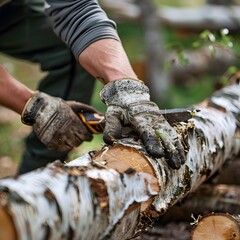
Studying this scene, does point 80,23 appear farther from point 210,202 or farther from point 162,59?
point 162,59

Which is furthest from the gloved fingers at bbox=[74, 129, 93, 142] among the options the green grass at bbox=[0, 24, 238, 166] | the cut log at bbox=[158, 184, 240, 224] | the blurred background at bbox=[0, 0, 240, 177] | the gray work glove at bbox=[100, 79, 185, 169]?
the blurred background at bbox=[0, 0, 240, 177]

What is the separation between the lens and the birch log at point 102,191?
240cm

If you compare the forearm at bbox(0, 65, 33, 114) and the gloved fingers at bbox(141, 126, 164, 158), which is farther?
the forearm at bbox(0, 65, 33, 114)

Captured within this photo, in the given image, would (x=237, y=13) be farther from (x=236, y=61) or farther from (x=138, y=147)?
(x=138, y=147)

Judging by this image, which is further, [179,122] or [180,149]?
[179,122]

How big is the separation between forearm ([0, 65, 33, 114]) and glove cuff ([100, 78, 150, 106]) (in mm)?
633

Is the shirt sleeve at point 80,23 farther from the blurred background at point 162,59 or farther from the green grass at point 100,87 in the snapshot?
the blurred background at point 162,59

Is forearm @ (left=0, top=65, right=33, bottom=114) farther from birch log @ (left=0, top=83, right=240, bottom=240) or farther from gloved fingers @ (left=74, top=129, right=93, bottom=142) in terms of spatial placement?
birch log @ (left=0, top=83, right=240, bottom=240)

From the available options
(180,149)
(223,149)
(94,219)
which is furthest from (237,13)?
(94,219)

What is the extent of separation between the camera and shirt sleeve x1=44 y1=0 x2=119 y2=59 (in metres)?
3.82

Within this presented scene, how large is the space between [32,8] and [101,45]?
4.61 ft

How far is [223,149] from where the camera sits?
404cm

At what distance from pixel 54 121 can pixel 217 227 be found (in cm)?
124

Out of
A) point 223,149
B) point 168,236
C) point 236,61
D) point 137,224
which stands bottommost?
point 236,61
